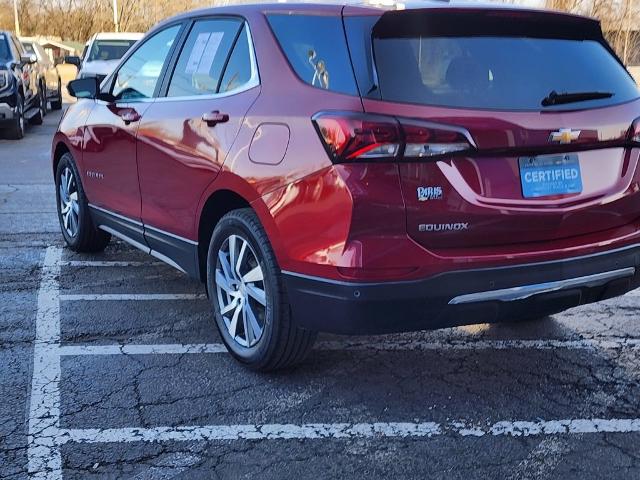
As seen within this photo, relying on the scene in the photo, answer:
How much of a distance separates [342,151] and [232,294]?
1176 millimetres

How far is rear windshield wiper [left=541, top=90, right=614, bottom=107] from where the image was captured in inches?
129

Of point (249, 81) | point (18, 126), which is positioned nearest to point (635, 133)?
point (249, 81)

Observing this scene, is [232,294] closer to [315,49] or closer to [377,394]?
[377,394]

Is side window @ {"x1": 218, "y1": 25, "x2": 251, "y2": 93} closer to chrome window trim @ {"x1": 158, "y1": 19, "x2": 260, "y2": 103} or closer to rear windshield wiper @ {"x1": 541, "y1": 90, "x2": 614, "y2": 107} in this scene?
chrome window trim @ {"x1": 158, "y1": 19, "x2": 260, "y2": 103}

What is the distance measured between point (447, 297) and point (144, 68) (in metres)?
2.71

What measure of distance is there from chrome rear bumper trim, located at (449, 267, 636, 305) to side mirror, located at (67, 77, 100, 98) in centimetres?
322

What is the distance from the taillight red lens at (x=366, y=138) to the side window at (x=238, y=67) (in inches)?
34.6

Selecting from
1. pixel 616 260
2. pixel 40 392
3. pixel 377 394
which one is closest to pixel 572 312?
pixel 616 260

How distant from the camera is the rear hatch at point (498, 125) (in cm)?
305

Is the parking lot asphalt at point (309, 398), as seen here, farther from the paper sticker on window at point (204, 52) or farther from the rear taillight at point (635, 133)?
the paper sticker on window at point (204, 52)

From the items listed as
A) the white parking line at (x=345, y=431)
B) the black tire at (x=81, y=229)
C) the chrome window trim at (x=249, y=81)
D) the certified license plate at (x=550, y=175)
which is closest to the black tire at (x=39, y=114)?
the black tire at (x=81, y=229)

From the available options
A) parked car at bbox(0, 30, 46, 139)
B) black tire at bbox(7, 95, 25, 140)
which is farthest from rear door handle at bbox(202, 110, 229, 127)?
black tire at bbox(7, 95, 25, 140)

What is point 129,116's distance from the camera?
4746mm

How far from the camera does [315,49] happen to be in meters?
3.41
